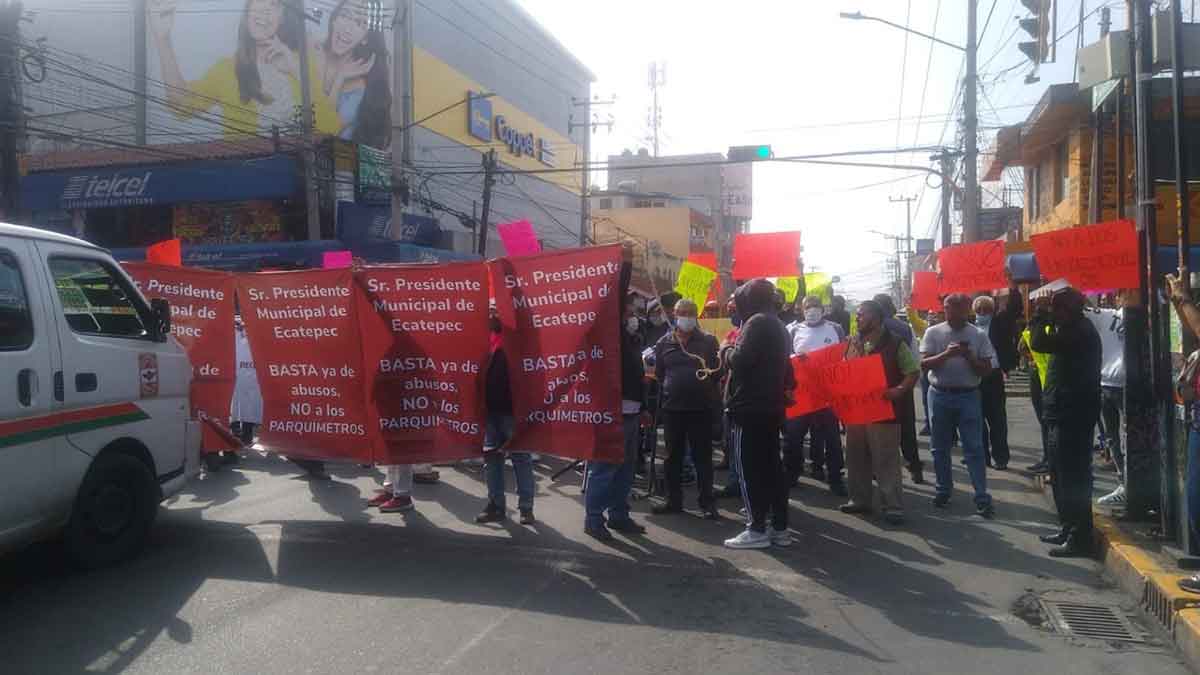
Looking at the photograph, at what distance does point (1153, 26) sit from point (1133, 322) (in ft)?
6.70

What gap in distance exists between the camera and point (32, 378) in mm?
5293

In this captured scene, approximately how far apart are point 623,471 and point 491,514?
1104 mm

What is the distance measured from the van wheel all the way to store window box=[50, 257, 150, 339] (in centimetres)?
84

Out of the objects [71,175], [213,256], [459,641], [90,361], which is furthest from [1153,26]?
[71,175]

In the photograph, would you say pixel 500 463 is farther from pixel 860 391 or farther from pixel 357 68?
pixel 357 68

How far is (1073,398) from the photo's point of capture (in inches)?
246

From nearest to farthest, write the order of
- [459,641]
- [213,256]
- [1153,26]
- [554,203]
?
[459,641] → [1153,26] → [213,256] → [554,203]

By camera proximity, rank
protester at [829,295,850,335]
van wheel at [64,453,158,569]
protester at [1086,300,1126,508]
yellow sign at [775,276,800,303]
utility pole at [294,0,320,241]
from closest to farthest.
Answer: van wheel at [64,453,158,569]
protester at [1086,300,1126,508]
protester at [829,295,850,335]
yellow sign at [775,276,800,303]
utility pole at [294,0,320,241]

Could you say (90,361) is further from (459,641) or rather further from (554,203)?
(554,203)

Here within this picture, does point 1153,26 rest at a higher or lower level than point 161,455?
higher

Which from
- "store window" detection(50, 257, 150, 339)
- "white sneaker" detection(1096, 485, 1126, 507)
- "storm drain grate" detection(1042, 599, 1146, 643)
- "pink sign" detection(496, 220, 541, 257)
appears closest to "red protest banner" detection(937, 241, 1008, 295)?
"white sneaker" detection(1096, 485, 1126, 507)

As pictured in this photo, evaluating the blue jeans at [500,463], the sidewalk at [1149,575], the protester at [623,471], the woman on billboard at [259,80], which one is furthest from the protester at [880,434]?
the woman on billboard at [259,80]

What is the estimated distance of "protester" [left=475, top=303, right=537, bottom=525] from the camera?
6.98 meters

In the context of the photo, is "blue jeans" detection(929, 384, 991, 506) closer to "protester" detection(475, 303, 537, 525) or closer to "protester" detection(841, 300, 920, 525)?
"protester" detection(841, 300, 920, 525)
